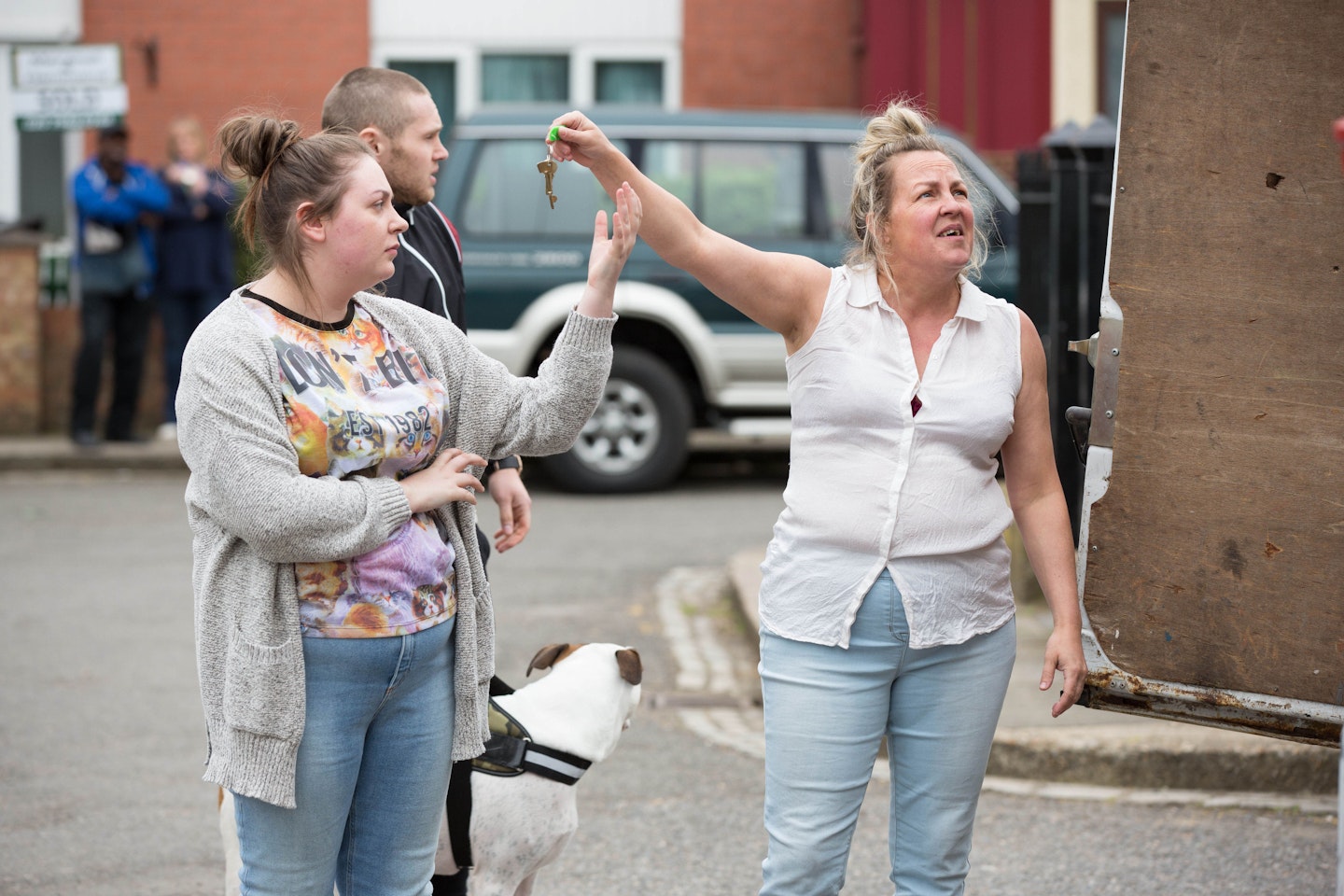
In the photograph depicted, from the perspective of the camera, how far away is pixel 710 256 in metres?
2.93

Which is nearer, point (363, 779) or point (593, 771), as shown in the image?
point (363, 779)

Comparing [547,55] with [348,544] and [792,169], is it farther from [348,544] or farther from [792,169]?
[348,544]

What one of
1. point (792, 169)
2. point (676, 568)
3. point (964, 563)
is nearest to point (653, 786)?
point (964, 563)

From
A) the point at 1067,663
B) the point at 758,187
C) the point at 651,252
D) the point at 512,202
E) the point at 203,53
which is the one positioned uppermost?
the point at 203,53

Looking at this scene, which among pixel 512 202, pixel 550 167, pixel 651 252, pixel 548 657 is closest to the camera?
pixel 550 167

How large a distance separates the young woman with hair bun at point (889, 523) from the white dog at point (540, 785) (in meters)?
0.48

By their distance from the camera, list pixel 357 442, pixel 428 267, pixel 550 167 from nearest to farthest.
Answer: pixel 357 442
pixel 550 167
pixel 428 267

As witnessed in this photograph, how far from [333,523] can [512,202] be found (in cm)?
761

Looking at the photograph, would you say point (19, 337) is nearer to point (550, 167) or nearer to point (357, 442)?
point (550, 167)

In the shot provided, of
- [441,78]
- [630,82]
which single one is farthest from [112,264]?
[630,82]

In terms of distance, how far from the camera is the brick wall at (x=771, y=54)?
14.9 metres

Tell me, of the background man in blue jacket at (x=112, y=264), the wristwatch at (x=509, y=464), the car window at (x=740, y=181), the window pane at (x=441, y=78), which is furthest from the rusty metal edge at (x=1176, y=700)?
the window pane at (x=441, y=78)

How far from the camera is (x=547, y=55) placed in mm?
15461

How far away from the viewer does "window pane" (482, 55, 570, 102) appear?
15.4 metres
